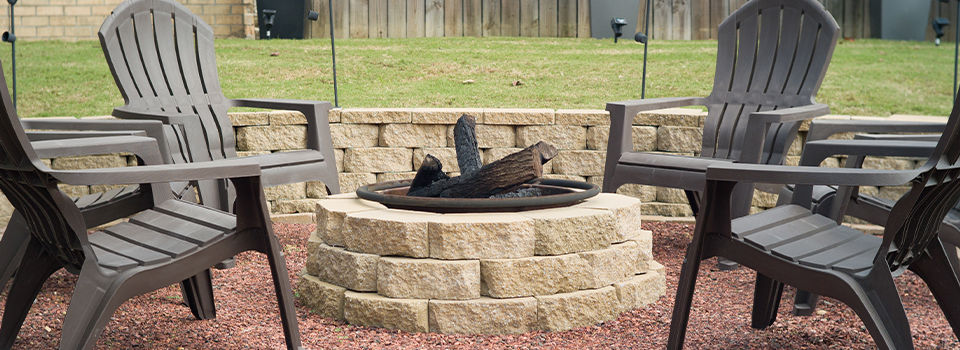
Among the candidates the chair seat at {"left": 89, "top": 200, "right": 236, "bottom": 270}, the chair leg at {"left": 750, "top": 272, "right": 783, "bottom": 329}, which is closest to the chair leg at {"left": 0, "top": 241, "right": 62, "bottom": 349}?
the chair seat at {"left": 89, "top": 200, "right": 236, "bottom": 270}

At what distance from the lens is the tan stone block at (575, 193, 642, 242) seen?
2.71 metres

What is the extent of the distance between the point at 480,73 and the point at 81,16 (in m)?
4.11

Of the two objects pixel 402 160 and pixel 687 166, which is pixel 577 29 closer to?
pixel 402 160

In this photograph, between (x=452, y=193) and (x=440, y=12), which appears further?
(x=440, y=12)

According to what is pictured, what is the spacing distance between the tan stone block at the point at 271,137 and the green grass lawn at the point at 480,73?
2.20 meters

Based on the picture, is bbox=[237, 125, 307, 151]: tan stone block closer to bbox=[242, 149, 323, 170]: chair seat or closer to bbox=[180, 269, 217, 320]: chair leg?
→ bbox=[242, 149, 323, 170]: chair seat

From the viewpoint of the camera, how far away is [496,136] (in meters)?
4.34

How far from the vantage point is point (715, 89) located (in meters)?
3.97

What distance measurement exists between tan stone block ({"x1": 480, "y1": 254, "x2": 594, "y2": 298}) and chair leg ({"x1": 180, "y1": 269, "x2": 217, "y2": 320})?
2.90ft

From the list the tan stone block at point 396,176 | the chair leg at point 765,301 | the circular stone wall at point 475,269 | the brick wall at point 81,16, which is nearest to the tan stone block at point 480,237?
the circular stone wall at point 475,269

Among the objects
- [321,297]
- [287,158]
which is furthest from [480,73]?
[321,297]

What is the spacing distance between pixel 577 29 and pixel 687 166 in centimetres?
486

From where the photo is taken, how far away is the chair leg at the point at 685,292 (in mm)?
2068

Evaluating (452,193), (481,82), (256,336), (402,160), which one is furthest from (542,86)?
(256,336)
